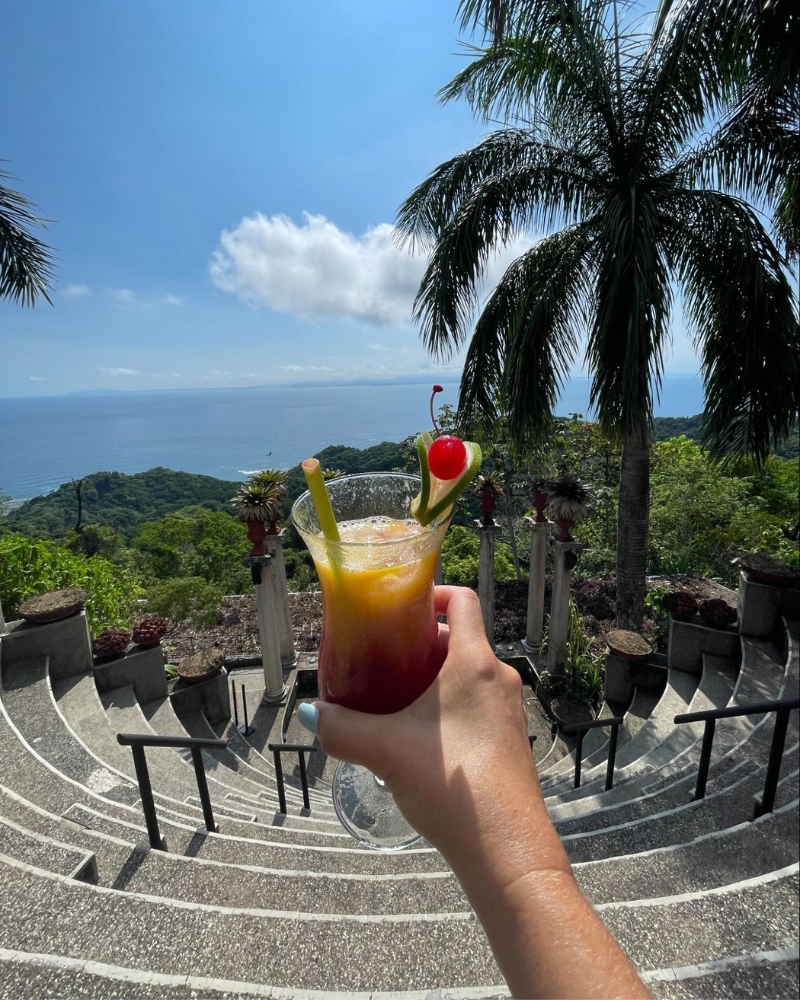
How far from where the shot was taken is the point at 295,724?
6793mm

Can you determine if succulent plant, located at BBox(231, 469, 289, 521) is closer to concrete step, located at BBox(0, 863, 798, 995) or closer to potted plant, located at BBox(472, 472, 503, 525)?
potted plant, located at BBox(472, 472, 503, 525)

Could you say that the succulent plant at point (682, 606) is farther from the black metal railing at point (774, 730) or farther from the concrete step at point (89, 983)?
the concrete step at point (89, 983)

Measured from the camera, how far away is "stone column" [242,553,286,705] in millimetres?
6492

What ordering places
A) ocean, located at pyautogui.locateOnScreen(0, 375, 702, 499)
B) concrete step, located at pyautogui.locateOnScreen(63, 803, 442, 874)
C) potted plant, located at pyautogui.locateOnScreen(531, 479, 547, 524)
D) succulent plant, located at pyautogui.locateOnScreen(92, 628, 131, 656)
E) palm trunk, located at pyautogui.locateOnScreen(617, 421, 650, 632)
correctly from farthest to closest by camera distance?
ocean, located at pyautogui.locateOnScreen(0, 375, 702, 499) → potted plant, located at pyautogui.locateOnScreen(531, 479, 547, 524) → palm trunk, located at pyautogui.locateOnScreen(617, 421, 650, 632) → succulent plant, located at pyautogui.locateOnScreen(92, 628, 131, 656) → concrete step, located at pyautogui.locateOnScreen(63, 803, 442, 874)

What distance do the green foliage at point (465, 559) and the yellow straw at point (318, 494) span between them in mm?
10793

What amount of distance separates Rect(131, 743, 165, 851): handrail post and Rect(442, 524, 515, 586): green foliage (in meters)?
9.43

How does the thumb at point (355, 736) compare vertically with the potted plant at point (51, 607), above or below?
above

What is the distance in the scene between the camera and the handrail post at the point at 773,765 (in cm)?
269

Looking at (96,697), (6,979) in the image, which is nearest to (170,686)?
(96,697)

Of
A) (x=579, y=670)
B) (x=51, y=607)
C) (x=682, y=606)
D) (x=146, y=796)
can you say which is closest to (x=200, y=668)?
(x=51, y=607)

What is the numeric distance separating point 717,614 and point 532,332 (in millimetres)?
3964

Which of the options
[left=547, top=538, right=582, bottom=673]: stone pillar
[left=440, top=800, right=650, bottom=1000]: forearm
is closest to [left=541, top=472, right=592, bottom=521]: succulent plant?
[left=547, top=538, right=582, bottom=673]: stone pillar

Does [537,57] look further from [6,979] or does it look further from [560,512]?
[6,979]

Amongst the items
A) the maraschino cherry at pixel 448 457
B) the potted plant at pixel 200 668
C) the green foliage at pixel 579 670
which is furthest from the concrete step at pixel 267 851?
the green foliage at pixel 579 670
